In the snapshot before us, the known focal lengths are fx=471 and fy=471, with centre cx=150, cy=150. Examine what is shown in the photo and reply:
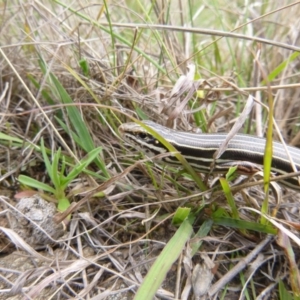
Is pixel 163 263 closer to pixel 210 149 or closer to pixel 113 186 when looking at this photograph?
pixel 113 186

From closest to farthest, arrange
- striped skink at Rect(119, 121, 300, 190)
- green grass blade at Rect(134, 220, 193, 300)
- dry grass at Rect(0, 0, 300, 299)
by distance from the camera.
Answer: green grass blade at Rect(134, 220, 193, 300)
dry grass at Rect(0, 0, 300, 299)
striped skink at Rect(119, 121, 300, 190)

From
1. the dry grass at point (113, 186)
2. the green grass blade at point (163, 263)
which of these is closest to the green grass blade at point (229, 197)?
the dry grass at point (113, 186)

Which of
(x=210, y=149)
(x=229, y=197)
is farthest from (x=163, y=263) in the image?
(x=210, y=149)

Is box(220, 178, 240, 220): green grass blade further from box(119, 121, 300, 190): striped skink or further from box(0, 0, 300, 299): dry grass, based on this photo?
box(119, 121, 300, 190): striped skink

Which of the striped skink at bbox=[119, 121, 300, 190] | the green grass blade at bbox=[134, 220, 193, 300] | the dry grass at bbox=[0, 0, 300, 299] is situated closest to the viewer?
the green grass blade at bbox=[134, 220, 193, 300]

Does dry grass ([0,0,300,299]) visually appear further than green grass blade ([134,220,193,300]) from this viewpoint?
Yes

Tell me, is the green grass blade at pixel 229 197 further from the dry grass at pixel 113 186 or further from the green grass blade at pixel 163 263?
the green grass blade at pixel 163 263

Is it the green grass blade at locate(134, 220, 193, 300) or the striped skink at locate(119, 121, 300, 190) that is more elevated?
the striped skink at locate(119, 121, 300, 190)

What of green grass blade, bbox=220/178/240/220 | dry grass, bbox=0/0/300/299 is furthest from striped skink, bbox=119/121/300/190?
green grass blade, bbox=220/178/240/220
